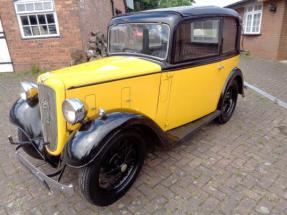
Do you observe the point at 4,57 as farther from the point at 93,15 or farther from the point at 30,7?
the point at 93,15

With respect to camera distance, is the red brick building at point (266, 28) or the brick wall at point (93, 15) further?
the red brick building at point (266, 28)

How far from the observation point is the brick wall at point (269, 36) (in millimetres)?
9969

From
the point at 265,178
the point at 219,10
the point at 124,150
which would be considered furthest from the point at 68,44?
the point at 265,178

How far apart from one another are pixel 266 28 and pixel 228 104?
8.49m

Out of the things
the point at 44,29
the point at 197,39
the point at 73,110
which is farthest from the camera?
the point at 44,29

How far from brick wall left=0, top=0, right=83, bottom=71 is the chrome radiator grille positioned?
252 inches

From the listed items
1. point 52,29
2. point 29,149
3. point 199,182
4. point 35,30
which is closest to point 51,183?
point 29,149

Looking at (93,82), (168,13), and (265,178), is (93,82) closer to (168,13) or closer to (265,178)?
(168,13)

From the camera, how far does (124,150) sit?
99.7 inches

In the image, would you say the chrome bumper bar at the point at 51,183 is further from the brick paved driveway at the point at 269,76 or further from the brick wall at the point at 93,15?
the brick wall at the point at 93,15

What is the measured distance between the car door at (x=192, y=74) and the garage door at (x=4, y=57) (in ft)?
25.8

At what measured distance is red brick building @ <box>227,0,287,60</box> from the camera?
993 centimetres

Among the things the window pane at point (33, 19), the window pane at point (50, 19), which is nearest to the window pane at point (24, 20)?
the window pane at point (33, 19)

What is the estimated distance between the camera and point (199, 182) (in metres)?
2.81
